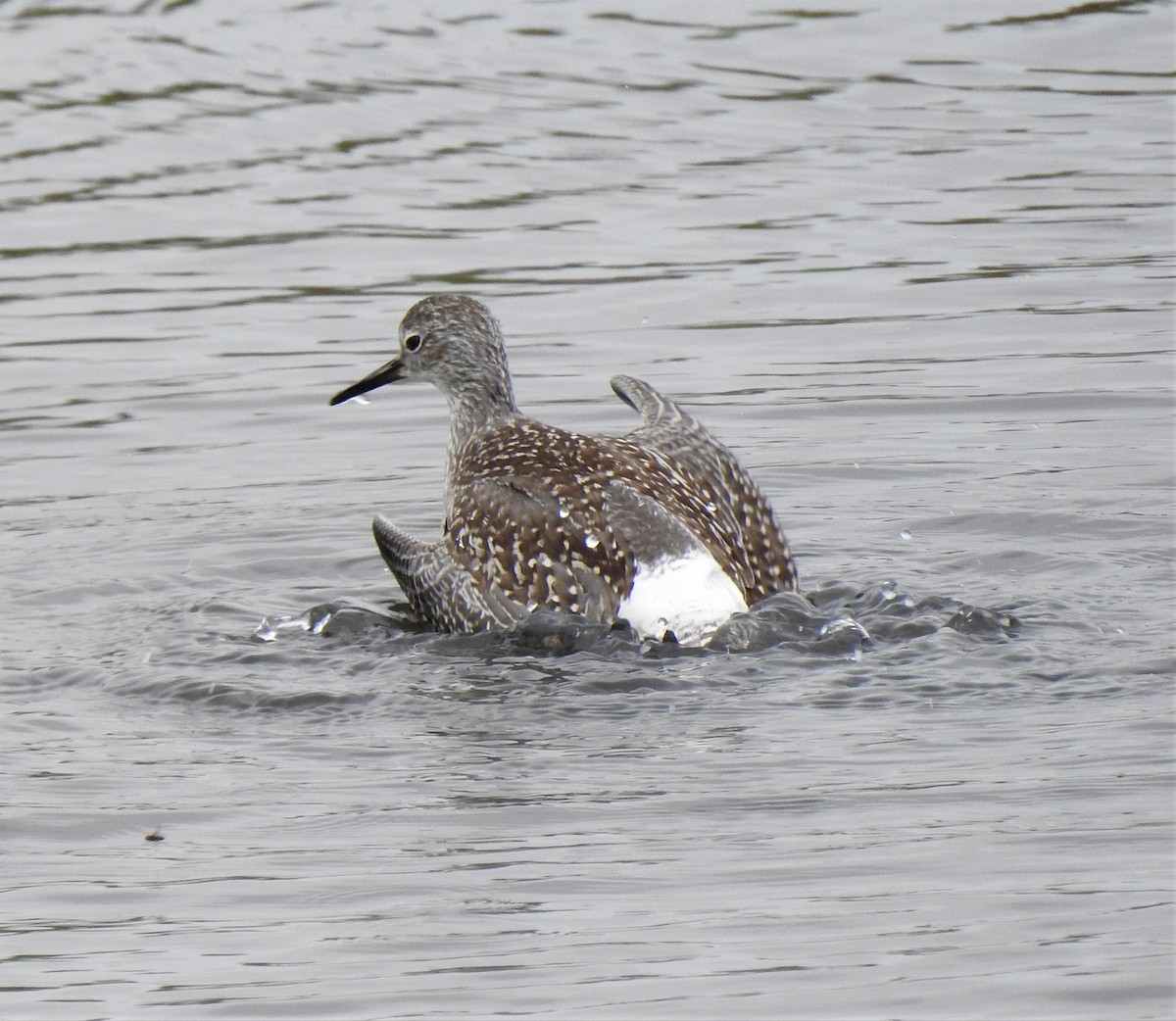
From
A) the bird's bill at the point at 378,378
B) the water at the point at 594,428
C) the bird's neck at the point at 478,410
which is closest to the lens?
the water at the point at 594,428

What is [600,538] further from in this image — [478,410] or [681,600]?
[478,410]

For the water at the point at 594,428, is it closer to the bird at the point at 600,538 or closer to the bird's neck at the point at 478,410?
the bird at the point at 600,538

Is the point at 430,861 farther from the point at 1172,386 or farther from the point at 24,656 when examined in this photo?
the point at 1172,386

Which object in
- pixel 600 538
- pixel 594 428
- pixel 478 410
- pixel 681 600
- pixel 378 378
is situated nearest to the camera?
pixel 681 600

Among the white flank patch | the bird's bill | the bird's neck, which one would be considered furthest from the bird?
the bird's bill

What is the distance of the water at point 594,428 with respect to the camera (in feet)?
18.5

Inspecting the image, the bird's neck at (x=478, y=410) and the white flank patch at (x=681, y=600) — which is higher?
the bird's neck at (x=478, y=410)

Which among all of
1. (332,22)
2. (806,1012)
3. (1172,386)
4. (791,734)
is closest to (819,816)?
(791,734)

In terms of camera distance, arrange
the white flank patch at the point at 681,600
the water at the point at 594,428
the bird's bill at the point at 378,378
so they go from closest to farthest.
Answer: the water at the point at 594,428 → the white flank patch at the point at 681,600 → the bird's bill at the point at 378,378

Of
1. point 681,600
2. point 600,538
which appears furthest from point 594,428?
point 681,600

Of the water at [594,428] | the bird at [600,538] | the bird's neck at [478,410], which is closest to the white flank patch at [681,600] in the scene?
the bird at [600,538]

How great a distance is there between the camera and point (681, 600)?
7.75 metres

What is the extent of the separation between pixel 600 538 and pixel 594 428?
11.3ft

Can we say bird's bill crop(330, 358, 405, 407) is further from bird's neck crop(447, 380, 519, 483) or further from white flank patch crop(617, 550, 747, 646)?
white flank patch crop(617, 550, 747, 646)
